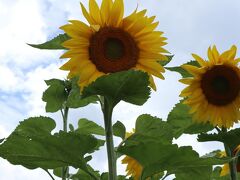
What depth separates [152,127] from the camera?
3006mm

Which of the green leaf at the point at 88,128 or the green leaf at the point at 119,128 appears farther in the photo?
the green leaf at the point at 88,128

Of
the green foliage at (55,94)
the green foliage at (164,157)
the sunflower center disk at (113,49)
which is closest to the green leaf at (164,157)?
the green foliage at (164,157)

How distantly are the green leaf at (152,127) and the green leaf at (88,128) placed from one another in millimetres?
1247

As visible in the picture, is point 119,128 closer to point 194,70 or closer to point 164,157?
point 194,70

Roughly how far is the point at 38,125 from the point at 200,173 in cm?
179

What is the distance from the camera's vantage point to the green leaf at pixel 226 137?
304 centimetres

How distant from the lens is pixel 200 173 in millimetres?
2590

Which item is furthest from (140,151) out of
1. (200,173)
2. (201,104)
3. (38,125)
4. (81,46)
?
(38,125)

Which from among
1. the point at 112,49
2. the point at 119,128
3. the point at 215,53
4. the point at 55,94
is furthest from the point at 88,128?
the point at 112,49

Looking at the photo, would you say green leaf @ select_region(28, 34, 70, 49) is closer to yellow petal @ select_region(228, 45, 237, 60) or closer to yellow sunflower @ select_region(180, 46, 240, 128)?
yellow sunflower @ select_region(180, 46, 240, 128)

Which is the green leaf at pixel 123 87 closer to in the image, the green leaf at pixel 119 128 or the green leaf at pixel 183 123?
the green leaf at pixel 183 123

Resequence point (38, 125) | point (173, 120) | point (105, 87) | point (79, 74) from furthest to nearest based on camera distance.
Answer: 1. point (38, 125)
2. point (173, 120)
3. point (79, 74)
4. point (105, 87)

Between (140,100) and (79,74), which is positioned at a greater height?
(79,74)

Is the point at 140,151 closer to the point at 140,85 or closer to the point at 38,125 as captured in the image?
the point at 140,85
